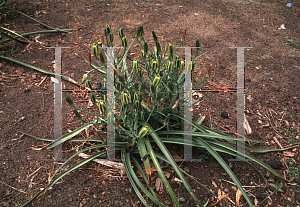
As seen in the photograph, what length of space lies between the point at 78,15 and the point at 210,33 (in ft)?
6.06

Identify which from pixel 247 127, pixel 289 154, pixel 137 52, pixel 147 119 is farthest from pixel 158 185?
pixel 137 52

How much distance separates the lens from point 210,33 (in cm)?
305


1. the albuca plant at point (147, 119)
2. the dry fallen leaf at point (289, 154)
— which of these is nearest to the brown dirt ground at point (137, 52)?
the dry fallen leaf at point (289, 154)

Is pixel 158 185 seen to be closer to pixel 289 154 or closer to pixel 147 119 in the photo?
pixel 147 119

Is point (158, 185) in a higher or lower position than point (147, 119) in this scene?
lower

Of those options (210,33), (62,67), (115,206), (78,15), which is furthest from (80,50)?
(115,206)

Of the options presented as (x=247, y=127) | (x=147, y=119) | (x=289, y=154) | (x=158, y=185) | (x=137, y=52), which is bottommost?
(x=158, y=185)

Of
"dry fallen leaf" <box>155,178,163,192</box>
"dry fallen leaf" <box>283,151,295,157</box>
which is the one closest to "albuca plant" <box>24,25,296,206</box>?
"dry fallen leaf" <box>155,178,163,192</box>

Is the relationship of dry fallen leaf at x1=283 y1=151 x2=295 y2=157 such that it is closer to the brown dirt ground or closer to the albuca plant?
the brown dirt ground

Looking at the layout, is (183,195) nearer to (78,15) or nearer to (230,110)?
(230,110)

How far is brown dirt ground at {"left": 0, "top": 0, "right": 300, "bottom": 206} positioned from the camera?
1551 mm

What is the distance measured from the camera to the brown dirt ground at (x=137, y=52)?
155cm

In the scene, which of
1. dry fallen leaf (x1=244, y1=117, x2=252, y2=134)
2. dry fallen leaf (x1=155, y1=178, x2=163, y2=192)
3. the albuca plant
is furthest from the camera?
dry fallen leaf (x1=244, y1=117, x2=252, y2=134)

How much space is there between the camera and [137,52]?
2.76 m
